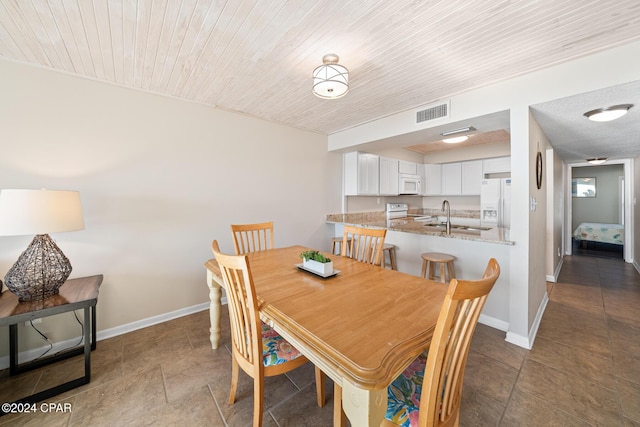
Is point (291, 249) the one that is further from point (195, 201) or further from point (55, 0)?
point (55, 0)

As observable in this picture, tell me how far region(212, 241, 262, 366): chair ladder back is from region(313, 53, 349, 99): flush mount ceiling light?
4.63 ft

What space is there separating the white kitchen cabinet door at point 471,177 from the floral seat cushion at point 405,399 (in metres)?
4.84

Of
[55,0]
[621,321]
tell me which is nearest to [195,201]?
[55,0]

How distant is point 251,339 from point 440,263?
82.9 inches

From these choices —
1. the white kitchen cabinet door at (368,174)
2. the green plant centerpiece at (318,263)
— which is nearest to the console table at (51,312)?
the green plant centerpiece at (318,263)

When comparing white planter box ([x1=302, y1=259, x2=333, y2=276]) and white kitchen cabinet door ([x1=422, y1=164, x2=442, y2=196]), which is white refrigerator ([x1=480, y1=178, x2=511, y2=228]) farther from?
white planter box ([x1=302, y1=259, x2=333, y2=276])

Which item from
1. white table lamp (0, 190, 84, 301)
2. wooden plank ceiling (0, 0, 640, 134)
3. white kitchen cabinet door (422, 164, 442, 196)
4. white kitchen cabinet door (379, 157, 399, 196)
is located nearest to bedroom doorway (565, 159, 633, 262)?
white kitchen cabinet door (422, 164, 442, 196)

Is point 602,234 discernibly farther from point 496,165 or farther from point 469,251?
point 469,251

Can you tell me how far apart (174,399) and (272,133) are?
9.64 feet

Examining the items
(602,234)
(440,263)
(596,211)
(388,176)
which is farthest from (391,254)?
(596,211)

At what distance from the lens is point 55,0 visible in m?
1.35

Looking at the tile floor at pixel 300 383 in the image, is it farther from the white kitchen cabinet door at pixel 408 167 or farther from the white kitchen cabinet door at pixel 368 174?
the white kitchen cabinet door at pixel 408 167

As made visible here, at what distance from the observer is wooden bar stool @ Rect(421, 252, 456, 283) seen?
8.31 feet

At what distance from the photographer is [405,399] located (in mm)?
989
